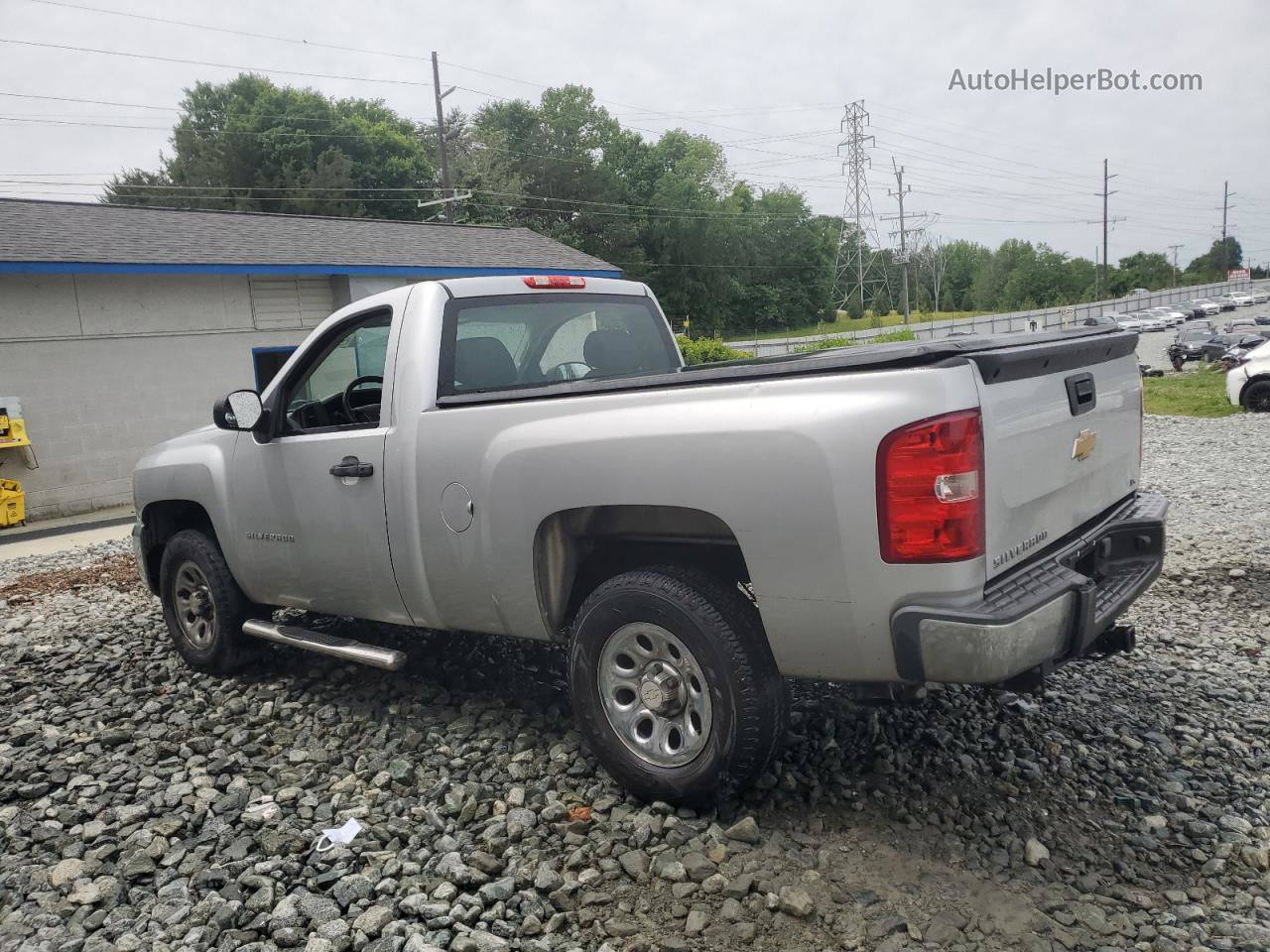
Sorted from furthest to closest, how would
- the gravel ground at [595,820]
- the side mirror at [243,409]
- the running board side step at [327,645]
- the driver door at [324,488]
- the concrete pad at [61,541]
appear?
the concrete pad at [61,541], the side mirror at [243,409], the driver door at [324,488], the running board side step at [327,645], the gravel ground at [595,820]

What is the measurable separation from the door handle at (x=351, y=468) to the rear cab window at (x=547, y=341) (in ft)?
1.61

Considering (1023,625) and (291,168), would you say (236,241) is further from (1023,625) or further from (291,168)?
(291,168)

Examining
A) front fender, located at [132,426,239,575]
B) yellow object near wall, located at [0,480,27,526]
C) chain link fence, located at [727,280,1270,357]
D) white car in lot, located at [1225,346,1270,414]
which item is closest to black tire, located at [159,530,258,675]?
front fender, located at [132,426,239,575]

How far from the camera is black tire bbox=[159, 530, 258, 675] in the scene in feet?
17.3

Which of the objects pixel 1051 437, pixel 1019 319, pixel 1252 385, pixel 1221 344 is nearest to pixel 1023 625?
pixel 1051 437

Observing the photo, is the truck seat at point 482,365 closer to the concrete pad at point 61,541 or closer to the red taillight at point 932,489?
the red taillight at point 932,489

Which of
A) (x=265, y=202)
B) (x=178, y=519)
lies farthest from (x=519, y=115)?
(x=178, y=519)

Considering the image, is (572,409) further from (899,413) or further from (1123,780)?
(1123,780)

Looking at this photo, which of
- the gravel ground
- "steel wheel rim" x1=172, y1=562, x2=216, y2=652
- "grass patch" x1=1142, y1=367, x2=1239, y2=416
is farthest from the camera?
"grass patch" x1=1142, y1=367, x2=1239, y2=416

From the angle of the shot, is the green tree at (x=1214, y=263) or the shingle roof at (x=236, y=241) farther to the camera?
the green tree at (x=1214, y=263)

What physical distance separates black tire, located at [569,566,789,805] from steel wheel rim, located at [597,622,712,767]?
0.08 ft

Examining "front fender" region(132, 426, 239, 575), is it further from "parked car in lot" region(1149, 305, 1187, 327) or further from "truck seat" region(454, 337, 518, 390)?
"parked car in lot" region(1149, 305, 1187, 327)

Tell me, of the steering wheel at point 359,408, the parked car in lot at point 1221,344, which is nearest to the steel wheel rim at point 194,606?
the steering wheel at point 359,408

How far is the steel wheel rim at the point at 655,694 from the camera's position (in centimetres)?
343
